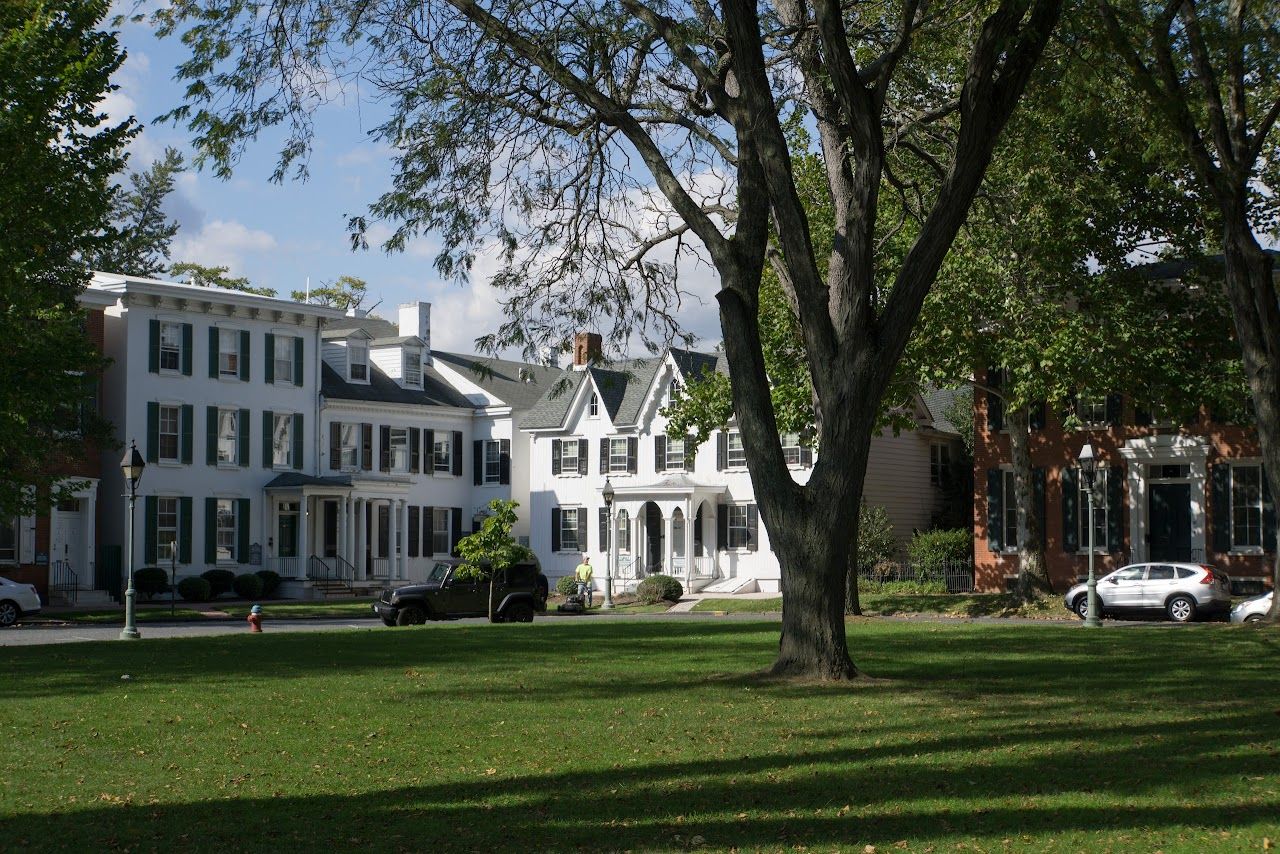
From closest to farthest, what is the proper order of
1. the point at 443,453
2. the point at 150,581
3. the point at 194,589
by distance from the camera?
the point at 150,581 < the point at 194,589 < the point at 443,453

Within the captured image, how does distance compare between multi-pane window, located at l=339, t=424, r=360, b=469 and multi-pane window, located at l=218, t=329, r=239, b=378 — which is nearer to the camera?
multi-pane window, located at l=218, t=329, r=239, b=378

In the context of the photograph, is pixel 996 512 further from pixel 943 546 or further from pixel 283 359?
pixel 283 359

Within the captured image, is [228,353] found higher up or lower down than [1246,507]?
higher up

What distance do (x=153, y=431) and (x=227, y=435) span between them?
3.21 m

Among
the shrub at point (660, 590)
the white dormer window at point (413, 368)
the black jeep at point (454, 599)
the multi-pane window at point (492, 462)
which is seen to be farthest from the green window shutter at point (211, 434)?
the black jeep at point (454, 599)

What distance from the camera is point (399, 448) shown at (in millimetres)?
57594

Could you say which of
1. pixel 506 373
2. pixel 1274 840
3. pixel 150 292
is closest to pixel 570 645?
pixel 1274 840

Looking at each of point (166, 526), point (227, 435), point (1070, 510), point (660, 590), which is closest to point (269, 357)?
point (227, 435)

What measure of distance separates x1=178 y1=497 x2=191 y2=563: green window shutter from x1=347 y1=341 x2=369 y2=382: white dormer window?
33.1 feet

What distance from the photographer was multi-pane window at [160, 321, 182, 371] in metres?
48.7

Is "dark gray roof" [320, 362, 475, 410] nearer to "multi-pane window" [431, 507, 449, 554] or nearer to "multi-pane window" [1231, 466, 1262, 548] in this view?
"multi-pane window" [431, 507, 449, 554]

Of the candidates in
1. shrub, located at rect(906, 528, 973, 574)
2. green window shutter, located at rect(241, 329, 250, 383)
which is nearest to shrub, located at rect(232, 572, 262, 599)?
green window shutter, located at rect(241, 329, 250, 383)

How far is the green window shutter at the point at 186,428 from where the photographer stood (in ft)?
162

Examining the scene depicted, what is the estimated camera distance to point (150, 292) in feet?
156
